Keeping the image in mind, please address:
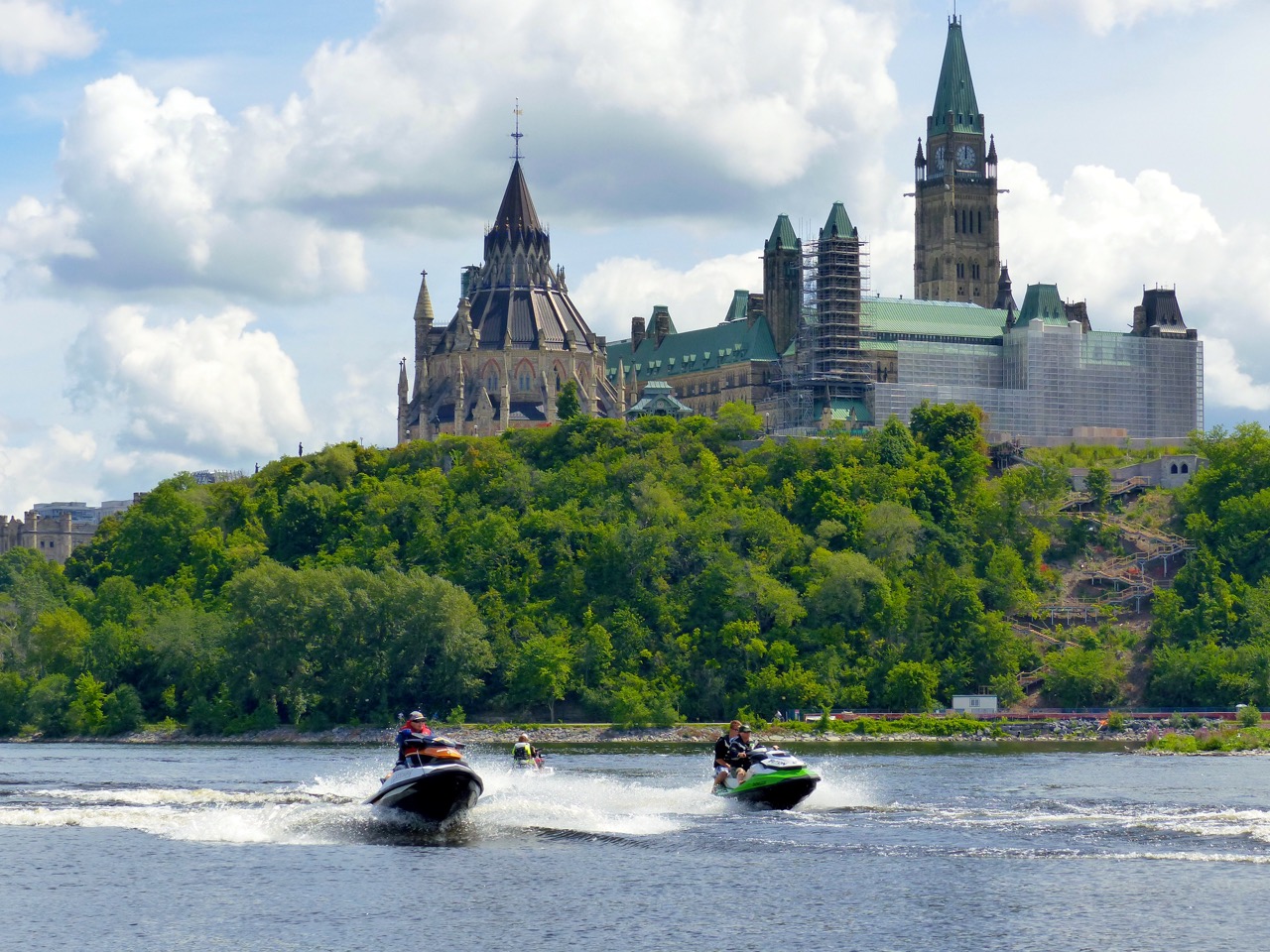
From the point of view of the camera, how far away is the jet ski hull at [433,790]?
221 feet

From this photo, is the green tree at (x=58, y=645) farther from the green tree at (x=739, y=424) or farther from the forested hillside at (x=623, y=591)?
the green tree at (x=739, y=424)

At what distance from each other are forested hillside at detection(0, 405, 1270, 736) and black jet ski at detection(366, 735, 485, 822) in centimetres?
7082

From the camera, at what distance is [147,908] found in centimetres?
5725

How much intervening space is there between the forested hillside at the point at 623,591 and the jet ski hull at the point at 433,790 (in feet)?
232

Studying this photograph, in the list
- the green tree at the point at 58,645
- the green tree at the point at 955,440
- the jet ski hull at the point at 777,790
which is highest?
the green tree at the point at 955,440

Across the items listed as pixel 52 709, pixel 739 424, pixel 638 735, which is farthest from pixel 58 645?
pixel 739 424

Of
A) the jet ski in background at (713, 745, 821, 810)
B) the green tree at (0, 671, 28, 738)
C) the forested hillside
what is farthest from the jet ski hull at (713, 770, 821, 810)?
the green tree at (0, 671, 28, 738)

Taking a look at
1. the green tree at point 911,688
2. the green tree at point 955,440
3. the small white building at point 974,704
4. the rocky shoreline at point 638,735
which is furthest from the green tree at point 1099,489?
the rocky shoreline at point 638,735

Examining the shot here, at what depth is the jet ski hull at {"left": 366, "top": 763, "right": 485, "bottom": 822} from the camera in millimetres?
67375

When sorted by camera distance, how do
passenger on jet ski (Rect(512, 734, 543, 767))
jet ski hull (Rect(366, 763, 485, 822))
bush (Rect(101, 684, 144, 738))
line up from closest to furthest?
1. jet ski hull (Rect(366, 763, 485, 822))
2. passenger on jet ski (Rect(512, 734, 543, 767))
3. bush (Rect(101, 684, 144, 738))

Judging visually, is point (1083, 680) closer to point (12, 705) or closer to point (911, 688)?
point (911, 688)

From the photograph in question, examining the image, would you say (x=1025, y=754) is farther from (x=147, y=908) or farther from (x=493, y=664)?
(x=147, y=908)

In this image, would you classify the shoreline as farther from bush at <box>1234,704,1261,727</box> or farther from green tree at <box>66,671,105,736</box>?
bush at <box>1234,704,1261,727</box>

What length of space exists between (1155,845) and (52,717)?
3786 inches
